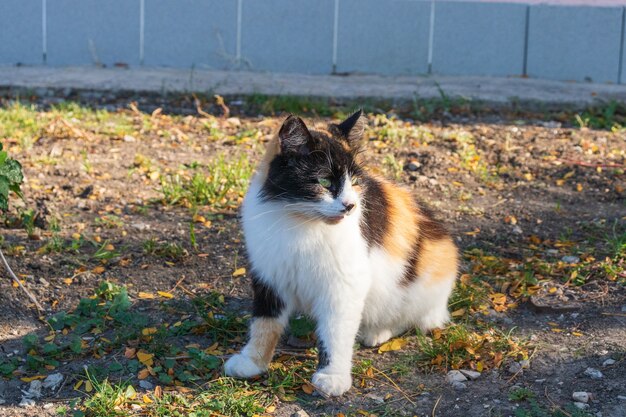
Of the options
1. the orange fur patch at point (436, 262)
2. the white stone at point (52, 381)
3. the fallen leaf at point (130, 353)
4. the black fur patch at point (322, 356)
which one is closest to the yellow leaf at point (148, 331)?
the fallen leaf at point (130, 353)

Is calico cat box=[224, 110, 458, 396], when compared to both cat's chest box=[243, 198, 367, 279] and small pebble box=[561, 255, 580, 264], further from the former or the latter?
small pebble box=[561, 255, 580, 264]

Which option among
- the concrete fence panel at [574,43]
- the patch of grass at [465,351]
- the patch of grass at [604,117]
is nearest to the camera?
the patch of grass at [465,351]

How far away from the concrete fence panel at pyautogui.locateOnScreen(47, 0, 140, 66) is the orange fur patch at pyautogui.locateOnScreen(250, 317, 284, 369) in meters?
7.70

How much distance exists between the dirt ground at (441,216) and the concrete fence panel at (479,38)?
312 centimetres

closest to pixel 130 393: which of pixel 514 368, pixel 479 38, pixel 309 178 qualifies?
pixel 309 178

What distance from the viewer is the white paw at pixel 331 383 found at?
3.50 meters

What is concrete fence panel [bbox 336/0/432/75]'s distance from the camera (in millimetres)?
10656

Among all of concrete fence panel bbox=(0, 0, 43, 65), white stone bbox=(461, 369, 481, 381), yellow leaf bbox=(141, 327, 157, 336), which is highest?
concrete fence panel bbox=(0, 0, 43, 65)

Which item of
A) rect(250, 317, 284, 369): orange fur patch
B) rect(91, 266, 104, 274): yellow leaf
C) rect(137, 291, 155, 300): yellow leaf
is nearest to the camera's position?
rect(250, 317, 284, 369): orange fur patch

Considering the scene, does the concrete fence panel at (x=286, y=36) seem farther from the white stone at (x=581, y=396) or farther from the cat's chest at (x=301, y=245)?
the white stone at (x=581, y=396)

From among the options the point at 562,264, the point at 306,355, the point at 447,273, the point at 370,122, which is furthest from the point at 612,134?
the point at 306,355

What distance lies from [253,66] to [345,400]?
7673mm

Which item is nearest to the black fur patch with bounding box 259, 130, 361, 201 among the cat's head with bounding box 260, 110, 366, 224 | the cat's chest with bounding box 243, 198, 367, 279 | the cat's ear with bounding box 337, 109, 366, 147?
the cat's head with bounding box 260, 110, 366, 224

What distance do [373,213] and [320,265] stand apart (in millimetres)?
407
